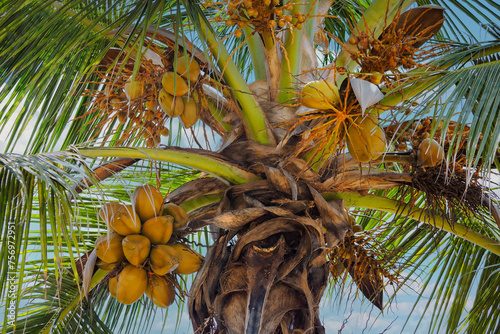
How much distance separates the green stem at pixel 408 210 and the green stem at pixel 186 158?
0.30 meters

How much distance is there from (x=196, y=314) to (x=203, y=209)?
0.36m

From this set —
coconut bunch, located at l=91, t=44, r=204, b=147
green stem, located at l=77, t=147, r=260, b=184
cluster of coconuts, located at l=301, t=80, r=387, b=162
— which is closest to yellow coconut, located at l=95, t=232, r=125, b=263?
green stem, located at l=77, t=147, r=260, b=184

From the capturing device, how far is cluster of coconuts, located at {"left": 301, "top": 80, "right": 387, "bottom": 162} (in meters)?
1.33

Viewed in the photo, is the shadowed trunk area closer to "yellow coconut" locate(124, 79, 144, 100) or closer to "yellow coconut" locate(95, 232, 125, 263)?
"yellow coconut" locate(95, 232, 125, 263)

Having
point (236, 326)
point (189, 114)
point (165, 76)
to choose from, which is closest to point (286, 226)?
point (236, 326)

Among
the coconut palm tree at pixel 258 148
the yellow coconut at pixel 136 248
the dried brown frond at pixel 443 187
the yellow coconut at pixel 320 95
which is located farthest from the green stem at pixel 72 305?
the dried brown frond at pixel 443 187

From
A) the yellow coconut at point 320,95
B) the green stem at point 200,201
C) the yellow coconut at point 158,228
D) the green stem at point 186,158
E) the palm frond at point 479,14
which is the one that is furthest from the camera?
the palm frond at point 479,14

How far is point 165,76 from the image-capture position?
1.67m

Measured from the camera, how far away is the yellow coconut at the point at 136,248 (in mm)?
1486

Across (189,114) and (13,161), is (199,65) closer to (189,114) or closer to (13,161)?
(189,114)

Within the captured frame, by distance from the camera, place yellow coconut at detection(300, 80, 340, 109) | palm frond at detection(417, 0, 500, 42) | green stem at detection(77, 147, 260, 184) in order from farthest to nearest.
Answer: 1. palm frond at detection(417, 0, 500, 42)
2. green stem at detection(77, 147, 260, 184)
3. yellow coconut at detection(300, 80, 340, 109)

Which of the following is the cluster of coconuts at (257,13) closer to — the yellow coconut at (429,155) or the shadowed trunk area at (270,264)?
the shadowed trunk area at (270,264)

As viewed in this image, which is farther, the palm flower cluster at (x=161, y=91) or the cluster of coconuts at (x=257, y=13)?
the palm flower cluster at (x=161, y=91)

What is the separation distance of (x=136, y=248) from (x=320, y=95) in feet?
2.17
